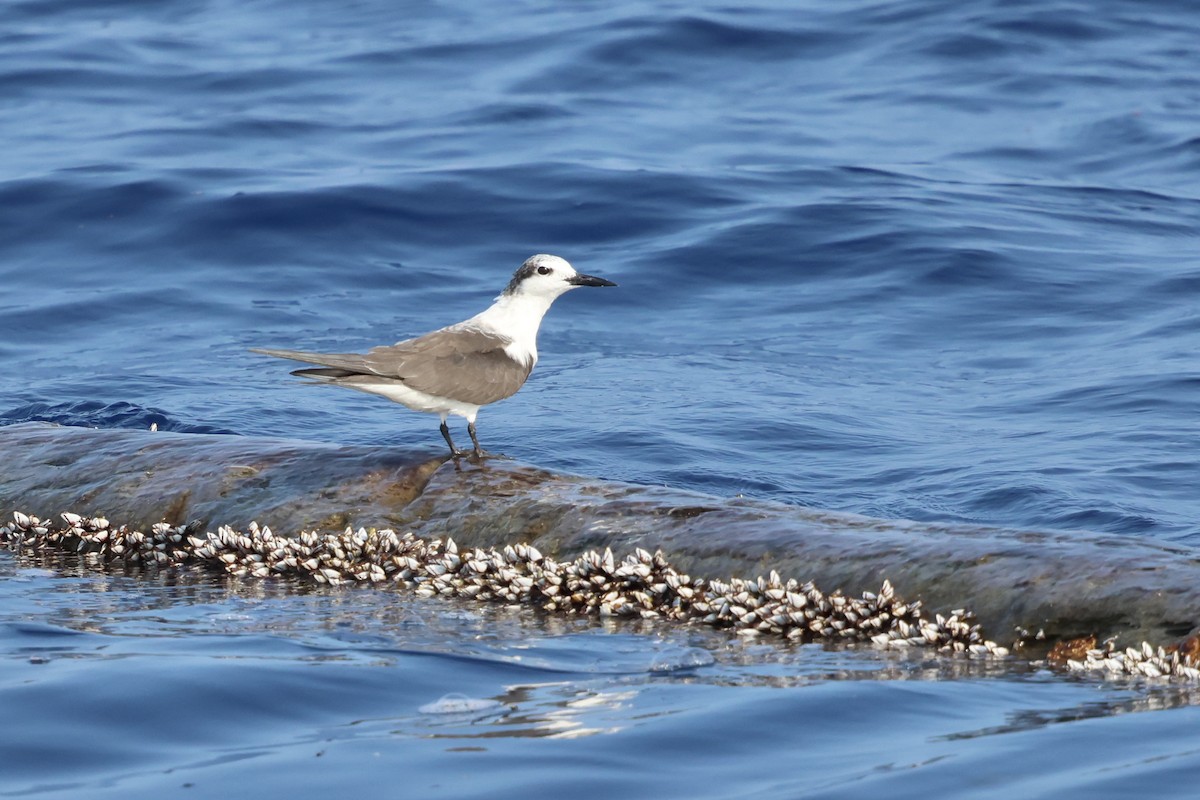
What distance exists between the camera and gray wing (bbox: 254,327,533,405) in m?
8.19

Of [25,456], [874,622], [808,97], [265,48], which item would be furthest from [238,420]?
[265,48]

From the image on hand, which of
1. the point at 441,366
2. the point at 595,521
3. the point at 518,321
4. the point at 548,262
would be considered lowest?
the point at 595,521

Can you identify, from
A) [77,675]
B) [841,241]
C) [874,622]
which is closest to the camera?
[77,675]

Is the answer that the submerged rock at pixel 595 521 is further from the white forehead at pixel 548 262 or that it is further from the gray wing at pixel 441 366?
the white forehead at pixel 548 262

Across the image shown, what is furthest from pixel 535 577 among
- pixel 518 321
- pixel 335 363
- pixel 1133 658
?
pixel 518 321

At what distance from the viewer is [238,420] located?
42.1ft

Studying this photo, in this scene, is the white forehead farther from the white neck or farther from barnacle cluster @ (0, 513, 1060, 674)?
barnacle cluster @ (0, 513, 1060, 674)

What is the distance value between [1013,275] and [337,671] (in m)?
12.2

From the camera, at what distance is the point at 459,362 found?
8656mm

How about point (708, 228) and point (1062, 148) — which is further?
point (1062, 148)

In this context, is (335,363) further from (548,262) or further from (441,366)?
(548,262)

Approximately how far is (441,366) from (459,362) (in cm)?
15

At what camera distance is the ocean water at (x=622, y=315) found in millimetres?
5172

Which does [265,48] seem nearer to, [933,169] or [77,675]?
[933,169]
